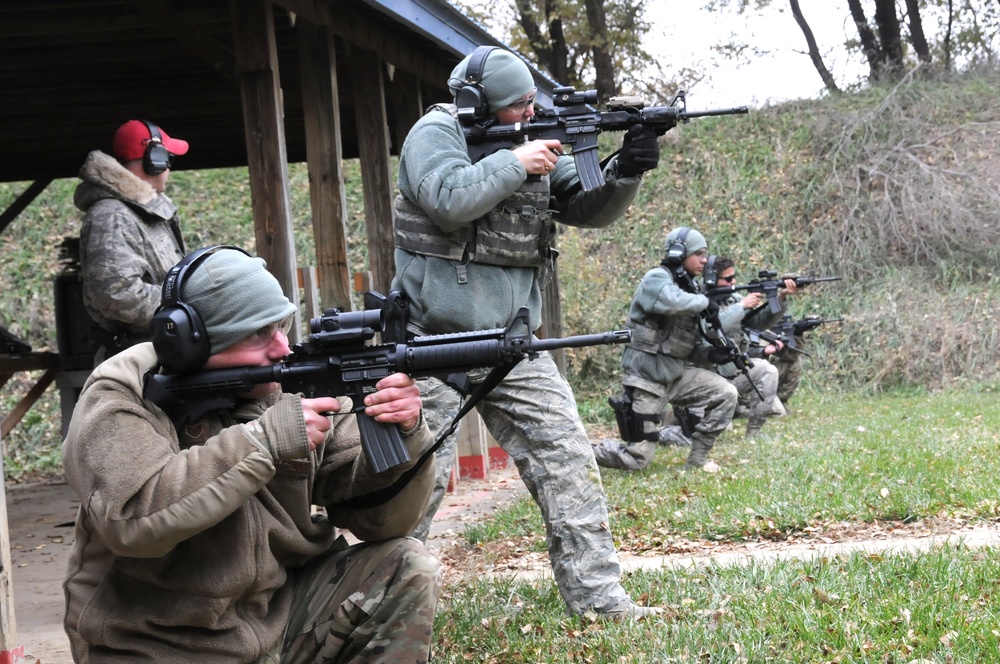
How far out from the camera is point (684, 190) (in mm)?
20984

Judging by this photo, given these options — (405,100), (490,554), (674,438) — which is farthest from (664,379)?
(490,554)

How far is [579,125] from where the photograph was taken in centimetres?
528

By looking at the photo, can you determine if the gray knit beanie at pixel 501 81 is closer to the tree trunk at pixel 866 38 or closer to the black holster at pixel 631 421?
the black holster at pixel 631 421

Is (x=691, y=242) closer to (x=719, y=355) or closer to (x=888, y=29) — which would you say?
(x=719, y=355)

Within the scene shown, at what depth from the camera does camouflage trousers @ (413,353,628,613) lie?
4.58 m

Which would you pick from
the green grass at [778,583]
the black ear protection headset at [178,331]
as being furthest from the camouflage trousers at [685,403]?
the black ear protection headset at [178,331]

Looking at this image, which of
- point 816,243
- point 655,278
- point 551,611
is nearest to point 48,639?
point 551,611

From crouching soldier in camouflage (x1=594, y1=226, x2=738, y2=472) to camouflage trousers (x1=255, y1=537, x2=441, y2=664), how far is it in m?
6.52

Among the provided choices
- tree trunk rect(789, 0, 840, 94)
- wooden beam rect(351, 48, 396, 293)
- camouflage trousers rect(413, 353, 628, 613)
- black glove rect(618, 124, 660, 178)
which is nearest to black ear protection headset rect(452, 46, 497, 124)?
black glove rect(618, 124, 660, 178)

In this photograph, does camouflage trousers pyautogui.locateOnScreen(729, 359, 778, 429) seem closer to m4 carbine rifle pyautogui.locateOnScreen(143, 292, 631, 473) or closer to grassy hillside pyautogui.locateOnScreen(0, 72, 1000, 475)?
grassy hillside pyautogui.locateOnScreen(0, 72, 1000, 475)

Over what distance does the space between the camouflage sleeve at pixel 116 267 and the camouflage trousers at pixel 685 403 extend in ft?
16.2

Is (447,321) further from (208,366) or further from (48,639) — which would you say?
Answer: (48,639)

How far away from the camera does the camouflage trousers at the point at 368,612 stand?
3.34m

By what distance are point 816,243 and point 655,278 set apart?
10.7 meters
